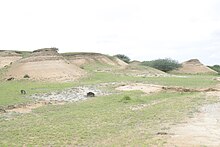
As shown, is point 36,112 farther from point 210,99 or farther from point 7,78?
point 7,78

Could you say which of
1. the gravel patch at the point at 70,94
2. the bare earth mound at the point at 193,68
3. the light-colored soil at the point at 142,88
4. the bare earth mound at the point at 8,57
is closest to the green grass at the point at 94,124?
the gravel patch at the point at 70,94

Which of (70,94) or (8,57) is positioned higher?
(8,57)

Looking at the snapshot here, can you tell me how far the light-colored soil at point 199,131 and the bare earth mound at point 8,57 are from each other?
118ft

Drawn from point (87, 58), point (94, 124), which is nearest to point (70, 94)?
point (94, 124)

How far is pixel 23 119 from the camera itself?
50.8ft

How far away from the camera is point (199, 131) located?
11562 mm

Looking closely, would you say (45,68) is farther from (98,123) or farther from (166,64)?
(166,64)

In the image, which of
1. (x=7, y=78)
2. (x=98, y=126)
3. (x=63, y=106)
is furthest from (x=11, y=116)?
(x=7, y=78)

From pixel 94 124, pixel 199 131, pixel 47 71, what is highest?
pixel 47 71

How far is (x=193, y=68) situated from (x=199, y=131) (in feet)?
169

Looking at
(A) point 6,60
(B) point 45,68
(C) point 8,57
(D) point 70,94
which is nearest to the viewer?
(D) point 70,94

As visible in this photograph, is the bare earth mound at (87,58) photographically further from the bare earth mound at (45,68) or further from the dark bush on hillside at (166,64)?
the dark bush on hillside at (166,64)

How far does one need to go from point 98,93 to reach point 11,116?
9.00 meters

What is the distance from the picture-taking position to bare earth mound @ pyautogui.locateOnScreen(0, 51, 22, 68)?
47.4 m
